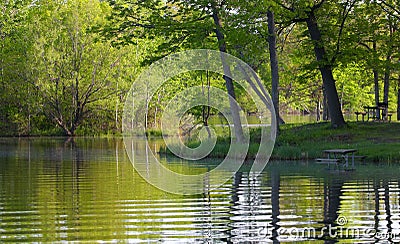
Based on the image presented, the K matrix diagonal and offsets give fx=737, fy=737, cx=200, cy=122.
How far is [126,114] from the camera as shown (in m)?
60.2

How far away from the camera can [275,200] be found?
1548 cm

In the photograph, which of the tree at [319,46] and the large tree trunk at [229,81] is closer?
the tree at [319,46]

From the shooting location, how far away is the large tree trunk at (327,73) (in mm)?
32125

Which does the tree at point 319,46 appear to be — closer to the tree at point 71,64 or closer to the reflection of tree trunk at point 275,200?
the reflection of tree trunk at point 275,200

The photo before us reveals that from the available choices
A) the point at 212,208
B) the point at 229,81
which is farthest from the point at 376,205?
the point at 229,81

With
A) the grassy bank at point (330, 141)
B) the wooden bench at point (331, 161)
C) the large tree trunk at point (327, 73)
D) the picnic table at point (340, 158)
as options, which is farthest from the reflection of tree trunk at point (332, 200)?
the large tree trunk at point (327, 73)


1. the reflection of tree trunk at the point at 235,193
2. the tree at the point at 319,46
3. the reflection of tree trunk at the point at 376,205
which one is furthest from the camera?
the tree at the point at 319,46

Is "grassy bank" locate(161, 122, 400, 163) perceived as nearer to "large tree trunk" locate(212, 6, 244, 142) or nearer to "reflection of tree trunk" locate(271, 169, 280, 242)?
"large tree trunk" locate(212, 6, 244, 142)

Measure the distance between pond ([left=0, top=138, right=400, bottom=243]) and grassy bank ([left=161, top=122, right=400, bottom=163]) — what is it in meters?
A: 2.58

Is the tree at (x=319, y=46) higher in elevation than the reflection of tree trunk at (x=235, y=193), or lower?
higher

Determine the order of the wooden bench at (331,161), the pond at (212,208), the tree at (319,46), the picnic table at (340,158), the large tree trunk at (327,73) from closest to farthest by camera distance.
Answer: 1. the pond at (212,208)
2. the picnic table at (340,158)
3. the wooden bench at (331,161)
4. the tree at (319,46)
5. the large tree trunk at (327,73)

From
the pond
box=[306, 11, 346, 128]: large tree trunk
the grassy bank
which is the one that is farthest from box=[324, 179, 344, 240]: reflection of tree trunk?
box=[306, 11, 346, 128]: large tree trunk

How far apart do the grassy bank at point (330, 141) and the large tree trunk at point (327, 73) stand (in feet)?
1.71

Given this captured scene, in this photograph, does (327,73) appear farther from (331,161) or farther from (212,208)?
(212,208)
